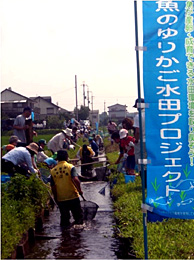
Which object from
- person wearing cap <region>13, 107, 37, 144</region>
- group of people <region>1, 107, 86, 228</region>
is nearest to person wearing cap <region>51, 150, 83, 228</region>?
group of people <region>1, 107, 86, 228</region>

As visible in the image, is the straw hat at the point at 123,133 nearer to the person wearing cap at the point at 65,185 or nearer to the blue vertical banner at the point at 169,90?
the person wearing cap at the point at 65,185

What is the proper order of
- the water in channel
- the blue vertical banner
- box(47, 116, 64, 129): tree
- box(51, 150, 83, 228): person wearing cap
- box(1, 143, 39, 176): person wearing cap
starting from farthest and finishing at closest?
box(47, 116, 64, 129): tree
box(1, 143, 39, 176): person wearing cap
box(51, 150, 83, 228): person wearing cap
the water in channel
the blue vertical banner

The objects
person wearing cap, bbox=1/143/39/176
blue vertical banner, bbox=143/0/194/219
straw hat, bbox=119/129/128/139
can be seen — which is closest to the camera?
blue vertical banner, bbox=143/0/194/219

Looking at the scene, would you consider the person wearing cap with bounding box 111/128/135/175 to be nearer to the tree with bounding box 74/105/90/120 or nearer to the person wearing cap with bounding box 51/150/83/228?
the person wearing cap with bounding box 51/150/83/228

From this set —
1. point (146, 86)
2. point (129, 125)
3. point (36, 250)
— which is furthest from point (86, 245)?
point (129, 125)

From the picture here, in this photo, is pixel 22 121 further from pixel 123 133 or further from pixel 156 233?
pixel 156 233

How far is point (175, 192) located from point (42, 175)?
21.0 ft

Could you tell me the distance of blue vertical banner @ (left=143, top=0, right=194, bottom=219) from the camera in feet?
17.3

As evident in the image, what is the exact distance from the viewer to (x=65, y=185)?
8.56 meters

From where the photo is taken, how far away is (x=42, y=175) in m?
11.3

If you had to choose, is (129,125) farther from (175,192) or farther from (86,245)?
(175,192)

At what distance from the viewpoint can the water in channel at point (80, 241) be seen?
712 cm

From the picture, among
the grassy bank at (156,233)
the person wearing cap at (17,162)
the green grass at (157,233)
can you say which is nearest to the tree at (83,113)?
the person wearing cap at (17,162)

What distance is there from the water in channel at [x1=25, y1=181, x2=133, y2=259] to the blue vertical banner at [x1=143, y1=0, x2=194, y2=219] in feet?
6.78
